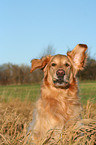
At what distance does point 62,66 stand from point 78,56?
469 millimetres

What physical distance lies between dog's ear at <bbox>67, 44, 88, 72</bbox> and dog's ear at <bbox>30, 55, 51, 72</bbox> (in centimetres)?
48

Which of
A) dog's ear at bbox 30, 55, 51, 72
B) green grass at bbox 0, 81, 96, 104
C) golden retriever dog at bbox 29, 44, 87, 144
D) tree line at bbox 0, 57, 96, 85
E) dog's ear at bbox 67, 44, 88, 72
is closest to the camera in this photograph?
golden retriever dog at bbox 29, 44, 87, 144

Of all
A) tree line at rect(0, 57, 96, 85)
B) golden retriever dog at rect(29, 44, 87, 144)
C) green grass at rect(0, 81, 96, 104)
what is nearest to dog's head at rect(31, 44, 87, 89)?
golden retriever dog at rect(29, 44, 87, 144)

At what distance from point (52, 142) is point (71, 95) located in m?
1.47

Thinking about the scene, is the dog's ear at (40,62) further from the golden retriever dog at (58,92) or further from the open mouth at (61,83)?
the open mouth at (61,83)

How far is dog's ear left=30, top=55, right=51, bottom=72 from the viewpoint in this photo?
4060 millimetres

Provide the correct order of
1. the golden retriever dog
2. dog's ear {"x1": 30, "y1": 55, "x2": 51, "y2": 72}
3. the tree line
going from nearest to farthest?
1. the golden retriever dog
2. dog's ear {"x1": 30, "y1": 55, "x2": 51, "y2": 72}
3. the tree line

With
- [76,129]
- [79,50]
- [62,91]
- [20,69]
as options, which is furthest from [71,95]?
[20,69]

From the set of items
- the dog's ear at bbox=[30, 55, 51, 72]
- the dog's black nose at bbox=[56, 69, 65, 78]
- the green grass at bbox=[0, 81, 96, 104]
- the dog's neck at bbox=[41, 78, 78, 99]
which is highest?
the dog's ear at bbox=[30, 55, 51, 72]

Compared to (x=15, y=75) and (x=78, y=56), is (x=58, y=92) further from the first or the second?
(x=15, y=75)

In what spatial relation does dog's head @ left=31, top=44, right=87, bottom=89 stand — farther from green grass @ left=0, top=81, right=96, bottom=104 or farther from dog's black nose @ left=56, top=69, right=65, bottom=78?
green grass @ left=0, top=81, right=96, bottom=104

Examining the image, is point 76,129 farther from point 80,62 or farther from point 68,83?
point 80,62

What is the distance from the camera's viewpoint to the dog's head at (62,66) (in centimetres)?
397

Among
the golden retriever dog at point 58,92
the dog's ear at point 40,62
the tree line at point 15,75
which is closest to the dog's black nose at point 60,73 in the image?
the golden retriever dog at point 58,92
